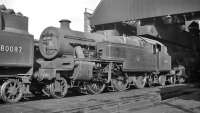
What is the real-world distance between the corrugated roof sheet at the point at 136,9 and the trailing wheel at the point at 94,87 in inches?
428

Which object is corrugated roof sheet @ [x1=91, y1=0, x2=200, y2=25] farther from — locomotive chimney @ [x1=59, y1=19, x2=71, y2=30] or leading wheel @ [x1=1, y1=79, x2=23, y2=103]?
leading wheel @ [x1=1, y1=79, x2=23, y2=103]

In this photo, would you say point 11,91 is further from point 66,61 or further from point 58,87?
point 66,61

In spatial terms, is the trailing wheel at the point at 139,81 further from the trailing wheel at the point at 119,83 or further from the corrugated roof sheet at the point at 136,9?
the corrugated roof sheet at the point at 136,9

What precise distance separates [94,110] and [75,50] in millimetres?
5236

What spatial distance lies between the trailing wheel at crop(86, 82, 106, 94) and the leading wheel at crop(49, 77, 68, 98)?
1.45 m

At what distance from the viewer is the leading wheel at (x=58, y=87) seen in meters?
11.4

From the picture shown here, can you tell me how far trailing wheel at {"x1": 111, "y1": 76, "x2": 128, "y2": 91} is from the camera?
→ 47.2ft

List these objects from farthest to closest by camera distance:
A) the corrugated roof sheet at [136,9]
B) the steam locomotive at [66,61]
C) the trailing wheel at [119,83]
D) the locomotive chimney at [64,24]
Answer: the corrugated roof sheet at [136,9], the trailing wheel at [119,83], the locomotive chimney at [64,24], the steam locomotive at [66,61]

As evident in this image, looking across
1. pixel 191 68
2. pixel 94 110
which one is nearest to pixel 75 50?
pixel 94 110

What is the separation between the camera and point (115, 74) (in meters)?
14.3

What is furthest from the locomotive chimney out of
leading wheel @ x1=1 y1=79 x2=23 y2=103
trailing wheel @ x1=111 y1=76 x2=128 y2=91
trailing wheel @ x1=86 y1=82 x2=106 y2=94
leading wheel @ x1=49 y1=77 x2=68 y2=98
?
leading wheel @ x1=1 y1=79 x2=23 y2=103

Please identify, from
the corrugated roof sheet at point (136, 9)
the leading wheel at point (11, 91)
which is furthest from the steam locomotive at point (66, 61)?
the corrugated roof sheet at point (136, 9)

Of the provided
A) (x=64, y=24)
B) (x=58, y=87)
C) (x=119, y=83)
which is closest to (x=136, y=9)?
(x=119, y=83)

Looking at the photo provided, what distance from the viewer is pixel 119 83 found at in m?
14.8
